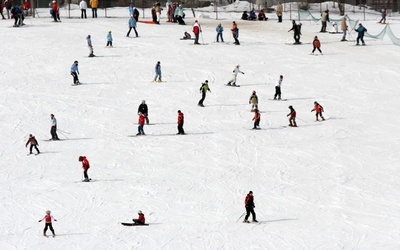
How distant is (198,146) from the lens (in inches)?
1201

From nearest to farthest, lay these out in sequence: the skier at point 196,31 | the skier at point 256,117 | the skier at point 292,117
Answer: the skier at point 256,117, the skier at point 292,117, the skier at point 196,31

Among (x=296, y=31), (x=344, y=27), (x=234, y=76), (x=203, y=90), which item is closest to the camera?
(x=203, y=90)

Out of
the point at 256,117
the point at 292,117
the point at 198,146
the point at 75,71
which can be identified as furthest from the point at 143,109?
the point at 75,71

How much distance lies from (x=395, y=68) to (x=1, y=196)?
832 inches

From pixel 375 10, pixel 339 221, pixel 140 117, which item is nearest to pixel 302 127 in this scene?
pixel 140 117

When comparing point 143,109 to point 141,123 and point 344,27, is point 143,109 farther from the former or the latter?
point 344,27

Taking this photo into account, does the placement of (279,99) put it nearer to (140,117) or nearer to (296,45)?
(140,117)

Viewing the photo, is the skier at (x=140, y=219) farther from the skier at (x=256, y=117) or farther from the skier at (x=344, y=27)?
the skier at (x=344, y=27)

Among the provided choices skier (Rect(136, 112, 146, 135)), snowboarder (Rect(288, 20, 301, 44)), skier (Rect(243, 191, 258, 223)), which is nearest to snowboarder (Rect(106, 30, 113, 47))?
snowboarder (Rect(288, 20, 301, 44))

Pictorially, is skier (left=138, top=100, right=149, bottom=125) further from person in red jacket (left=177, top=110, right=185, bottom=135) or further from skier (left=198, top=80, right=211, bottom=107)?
skier (left=198, top=80, right=211, bottom=107)

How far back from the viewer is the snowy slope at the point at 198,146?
23.7 meters

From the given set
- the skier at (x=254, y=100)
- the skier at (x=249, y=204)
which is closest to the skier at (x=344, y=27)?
the skier at (x=254, y=100)

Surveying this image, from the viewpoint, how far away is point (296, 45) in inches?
1794

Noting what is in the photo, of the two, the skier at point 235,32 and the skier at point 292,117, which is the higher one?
the skier at point 235,32
